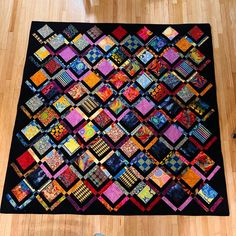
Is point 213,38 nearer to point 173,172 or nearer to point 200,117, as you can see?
point 200,117

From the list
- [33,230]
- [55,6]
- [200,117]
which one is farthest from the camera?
[55,6]

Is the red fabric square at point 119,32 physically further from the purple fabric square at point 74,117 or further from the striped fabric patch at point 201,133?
the striped fabric patch at point 201,133

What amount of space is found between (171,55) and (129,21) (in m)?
0.37

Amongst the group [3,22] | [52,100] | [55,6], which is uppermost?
[3,22]

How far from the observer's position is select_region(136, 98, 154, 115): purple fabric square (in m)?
1.82

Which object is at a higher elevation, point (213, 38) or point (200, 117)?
point (213, 38)

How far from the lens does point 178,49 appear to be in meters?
1.98

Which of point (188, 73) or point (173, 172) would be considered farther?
point (188, 73)

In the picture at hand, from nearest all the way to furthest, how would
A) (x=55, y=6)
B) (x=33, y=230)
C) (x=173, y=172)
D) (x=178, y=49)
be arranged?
(x=33, y=230)
(x=173, y=172)
(x=178, y=49)
(x=55, y=6)

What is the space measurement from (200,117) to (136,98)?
0.38m

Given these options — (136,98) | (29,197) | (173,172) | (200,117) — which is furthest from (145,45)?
(29,197)

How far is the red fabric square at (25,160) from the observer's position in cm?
170

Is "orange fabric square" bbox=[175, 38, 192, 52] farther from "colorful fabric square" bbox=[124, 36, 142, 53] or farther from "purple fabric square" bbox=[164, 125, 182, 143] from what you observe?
"purple fabric square" bbox=[164, 125, 182, 143]

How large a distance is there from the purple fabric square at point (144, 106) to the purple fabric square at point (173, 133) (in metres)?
0.16
